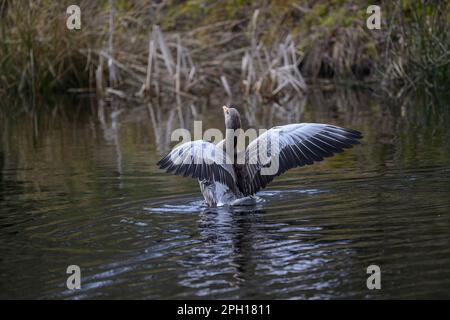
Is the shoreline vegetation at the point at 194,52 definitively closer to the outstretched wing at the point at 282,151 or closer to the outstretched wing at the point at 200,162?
the outstretched wing at the point at 282,151

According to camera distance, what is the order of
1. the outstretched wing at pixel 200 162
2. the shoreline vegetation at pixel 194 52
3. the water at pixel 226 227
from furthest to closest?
the shoreline vegetation at pixel 194 52 < the outstretched wing at pixel 200 162 < the water at pixel 226 227

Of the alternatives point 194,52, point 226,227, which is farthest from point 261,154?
point 194,52

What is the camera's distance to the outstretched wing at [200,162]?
25.9ft

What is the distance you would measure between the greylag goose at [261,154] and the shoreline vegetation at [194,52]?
32.5 ft

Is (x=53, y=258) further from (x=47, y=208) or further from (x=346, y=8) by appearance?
(x=346, y=8)

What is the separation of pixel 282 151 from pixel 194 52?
552 inches

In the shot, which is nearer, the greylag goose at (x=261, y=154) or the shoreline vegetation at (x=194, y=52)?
the greylag goose at (x=261, y=154)

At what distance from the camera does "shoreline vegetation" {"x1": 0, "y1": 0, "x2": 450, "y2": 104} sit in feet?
66.2

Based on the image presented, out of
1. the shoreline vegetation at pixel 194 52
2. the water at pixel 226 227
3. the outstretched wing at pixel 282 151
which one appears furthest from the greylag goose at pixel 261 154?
the shoreline vegetation at pixel 194 52

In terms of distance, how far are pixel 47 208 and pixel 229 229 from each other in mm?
2042

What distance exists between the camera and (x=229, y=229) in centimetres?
709

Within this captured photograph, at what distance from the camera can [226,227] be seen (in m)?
7.19
